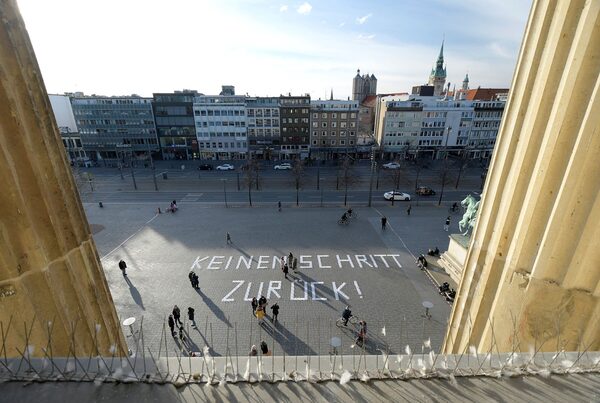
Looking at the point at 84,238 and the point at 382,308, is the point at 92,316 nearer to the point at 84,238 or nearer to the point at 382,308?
the point at 84,238

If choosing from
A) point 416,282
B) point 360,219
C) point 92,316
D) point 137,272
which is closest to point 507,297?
point 92,316

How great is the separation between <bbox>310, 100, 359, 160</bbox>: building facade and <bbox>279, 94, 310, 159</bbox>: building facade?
1.69 m

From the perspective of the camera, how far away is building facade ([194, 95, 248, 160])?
186ft

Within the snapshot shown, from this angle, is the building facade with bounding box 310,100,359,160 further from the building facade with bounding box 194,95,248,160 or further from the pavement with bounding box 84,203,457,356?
the pavement with bounding box 84,203,457,356

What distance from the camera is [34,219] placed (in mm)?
3670

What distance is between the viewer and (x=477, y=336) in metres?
5.43

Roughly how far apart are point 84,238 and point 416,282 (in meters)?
16.8

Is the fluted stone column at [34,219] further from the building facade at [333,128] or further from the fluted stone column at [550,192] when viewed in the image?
the building facade at [333,128]

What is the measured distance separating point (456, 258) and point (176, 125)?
56.7 m

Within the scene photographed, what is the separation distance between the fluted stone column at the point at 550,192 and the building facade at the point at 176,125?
60.6 meters

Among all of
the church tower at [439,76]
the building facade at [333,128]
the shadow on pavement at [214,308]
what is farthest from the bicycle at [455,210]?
the church tower at [439,76]

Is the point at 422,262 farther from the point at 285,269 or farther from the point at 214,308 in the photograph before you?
the point at 214,308

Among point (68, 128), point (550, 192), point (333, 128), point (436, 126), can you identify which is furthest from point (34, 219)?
point (68, 128)

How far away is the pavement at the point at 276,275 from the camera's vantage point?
13.0 meters
